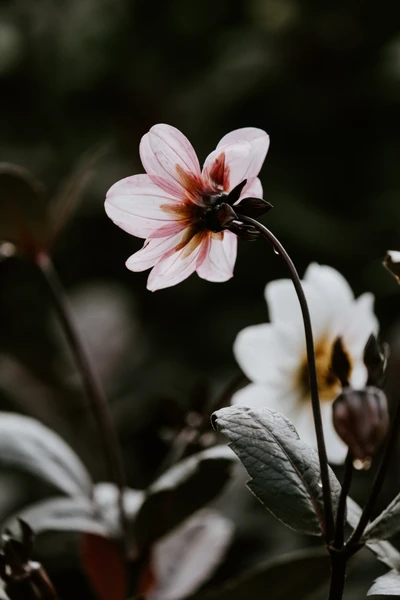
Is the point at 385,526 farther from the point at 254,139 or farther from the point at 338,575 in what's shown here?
the point at 254,139

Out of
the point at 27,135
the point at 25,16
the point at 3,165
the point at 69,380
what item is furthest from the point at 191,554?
the point at 25,16

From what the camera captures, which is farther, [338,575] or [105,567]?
[105,567]

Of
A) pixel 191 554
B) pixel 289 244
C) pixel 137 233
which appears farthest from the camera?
pixel 289 244

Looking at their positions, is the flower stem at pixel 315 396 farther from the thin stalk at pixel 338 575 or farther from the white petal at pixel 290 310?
the white petal at pixel 290 310

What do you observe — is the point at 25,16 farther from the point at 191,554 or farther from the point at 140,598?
the point at 140,598

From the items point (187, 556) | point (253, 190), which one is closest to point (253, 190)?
point (253, 190)

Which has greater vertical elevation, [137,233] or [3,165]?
[3,165]

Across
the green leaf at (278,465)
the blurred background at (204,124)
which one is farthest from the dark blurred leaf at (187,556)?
the blurred background at (204,124)
